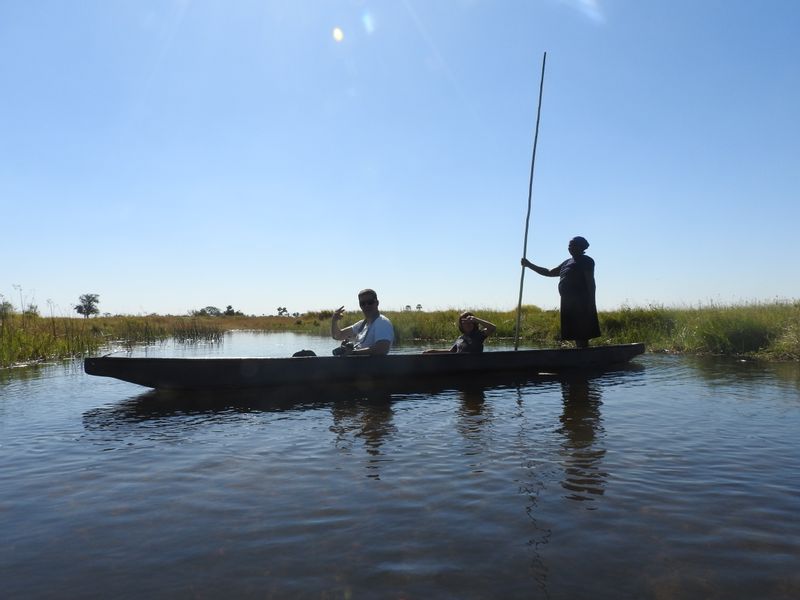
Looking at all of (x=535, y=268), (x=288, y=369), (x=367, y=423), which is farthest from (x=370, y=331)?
(x=535, y=268)

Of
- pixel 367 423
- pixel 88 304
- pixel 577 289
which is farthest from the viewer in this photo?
pixel 88 304

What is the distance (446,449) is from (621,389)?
5055 mm

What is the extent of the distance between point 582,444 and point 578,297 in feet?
20.4

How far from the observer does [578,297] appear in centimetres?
1149

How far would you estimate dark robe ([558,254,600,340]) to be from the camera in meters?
11.4

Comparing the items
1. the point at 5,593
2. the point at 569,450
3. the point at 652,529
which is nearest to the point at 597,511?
the point at 652,529

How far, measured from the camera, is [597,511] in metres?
3.88

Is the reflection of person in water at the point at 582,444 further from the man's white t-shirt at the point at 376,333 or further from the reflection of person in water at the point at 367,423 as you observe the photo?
the man's white t-shirt at the point at 376,333

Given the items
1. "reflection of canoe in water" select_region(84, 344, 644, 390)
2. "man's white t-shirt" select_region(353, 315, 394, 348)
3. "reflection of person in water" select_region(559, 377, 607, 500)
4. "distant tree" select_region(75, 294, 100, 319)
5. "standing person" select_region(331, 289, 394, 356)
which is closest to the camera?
"reflection of person in water" select_region(559, 377, 607, 500)

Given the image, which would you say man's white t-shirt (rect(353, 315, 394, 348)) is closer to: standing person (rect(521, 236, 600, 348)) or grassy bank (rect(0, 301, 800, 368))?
standing person (rect(521, 236, 600, 348))

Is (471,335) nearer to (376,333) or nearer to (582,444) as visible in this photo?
(376,333)

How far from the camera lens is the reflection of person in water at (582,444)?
4410mm

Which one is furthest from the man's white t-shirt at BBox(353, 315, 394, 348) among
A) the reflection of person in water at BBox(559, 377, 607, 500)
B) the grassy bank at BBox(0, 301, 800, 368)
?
the grassy bank at BBox(0, 301, 800, 368)

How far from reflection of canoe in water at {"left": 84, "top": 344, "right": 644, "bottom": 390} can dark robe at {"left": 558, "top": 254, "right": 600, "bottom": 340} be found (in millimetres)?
1533
